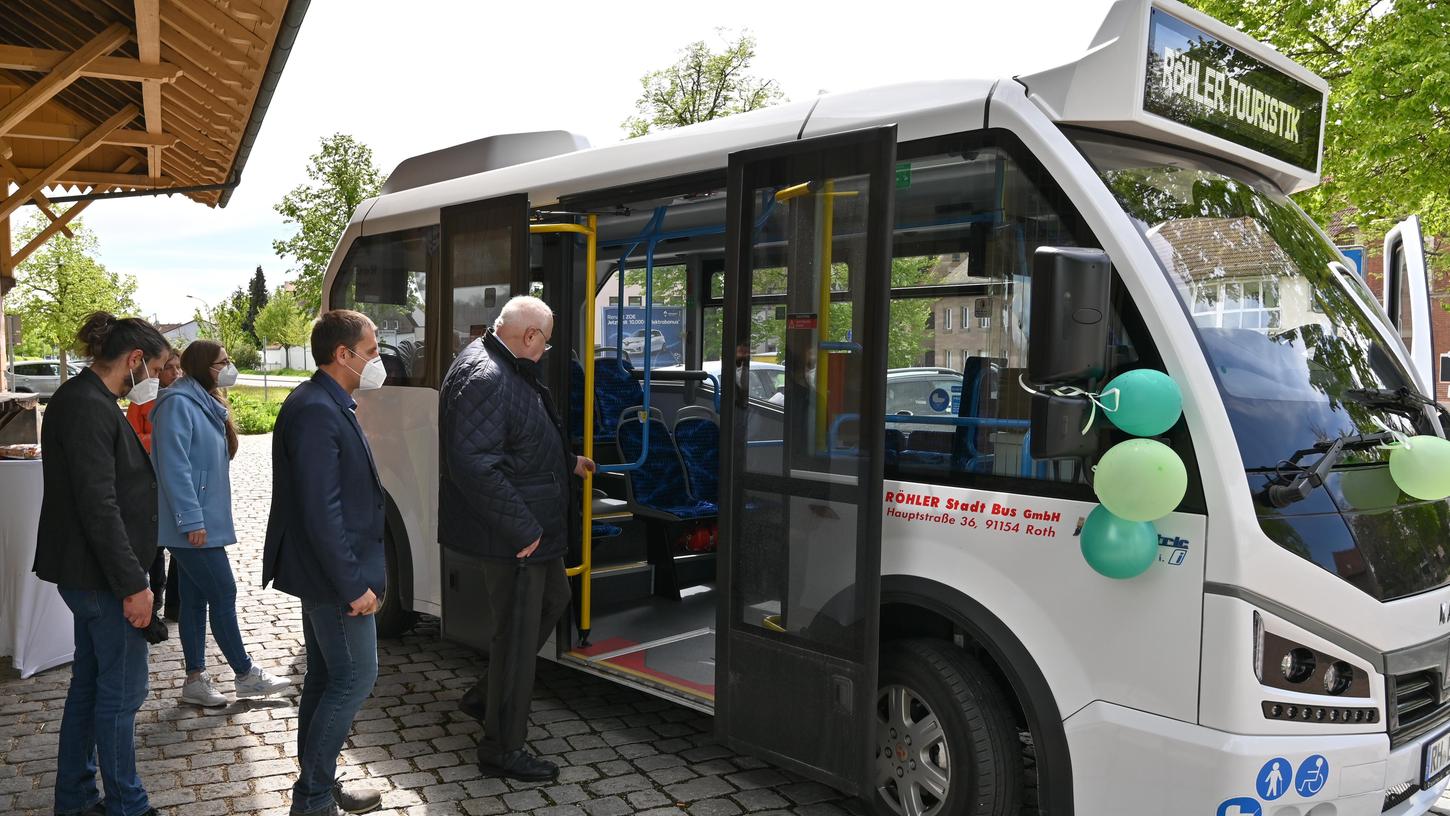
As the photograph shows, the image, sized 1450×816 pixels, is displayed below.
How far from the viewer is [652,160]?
482 cm

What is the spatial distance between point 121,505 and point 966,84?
3411 mm

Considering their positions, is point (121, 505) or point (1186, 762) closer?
point (1186, 762)

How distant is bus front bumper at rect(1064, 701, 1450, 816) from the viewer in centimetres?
295

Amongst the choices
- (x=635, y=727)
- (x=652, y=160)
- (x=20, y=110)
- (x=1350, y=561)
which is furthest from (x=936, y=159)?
(x=20, y=110)

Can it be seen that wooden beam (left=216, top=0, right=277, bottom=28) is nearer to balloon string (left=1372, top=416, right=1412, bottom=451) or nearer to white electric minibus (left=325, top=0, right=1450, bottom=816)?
white electric minibus (left=325, top=0, right=1450, bottom=816)

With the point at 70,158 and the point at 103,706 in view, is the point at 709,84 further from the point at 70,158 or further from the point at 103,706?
the point at 103,706

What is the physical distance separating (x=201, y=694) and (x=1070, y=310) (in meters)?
4.79

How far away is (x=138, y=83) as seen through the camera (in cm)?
945

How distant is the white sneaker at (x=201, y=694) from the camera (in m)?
5.50

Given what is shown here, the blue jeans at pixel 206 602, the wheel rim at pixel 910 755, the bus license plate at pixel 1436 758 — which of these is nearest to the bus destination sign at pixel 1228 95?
the bus license plate at pixel 1436 758

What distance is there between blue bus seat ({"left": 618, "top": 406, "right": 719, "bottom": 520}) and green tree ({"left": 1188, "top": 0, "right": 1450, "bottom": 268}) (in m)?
7.76

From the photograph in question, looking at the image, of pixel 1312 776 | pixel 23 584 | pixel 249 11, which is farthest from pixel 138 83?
pixel 1312 776

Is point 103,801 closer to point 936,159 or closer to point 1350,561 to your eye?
point 936,159

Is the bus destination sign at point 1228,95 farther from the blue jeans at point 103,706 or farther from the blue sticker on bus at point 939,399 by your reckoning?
the blue jeans at point 103,706
